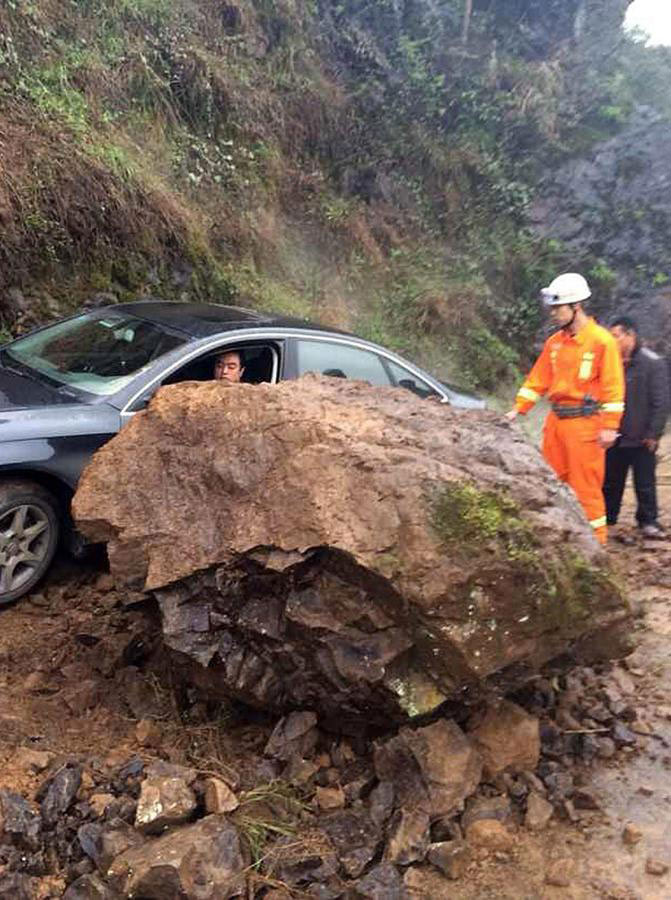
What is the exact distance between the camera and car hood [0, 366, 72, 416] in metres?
4.21

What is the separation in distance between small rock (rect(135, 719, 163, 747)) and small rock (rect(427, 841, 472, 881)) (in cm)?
118

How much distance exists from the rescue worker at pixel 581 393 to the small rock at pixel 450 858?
2485mm

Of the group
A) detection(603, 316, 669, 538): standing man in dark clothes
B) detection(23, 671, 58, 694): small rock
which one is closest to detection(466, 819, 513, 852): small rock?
detection(23, 671, 58, 694): small rock

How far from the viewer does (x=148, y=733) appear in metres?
3.39

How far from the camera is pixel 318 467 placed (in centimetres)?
340

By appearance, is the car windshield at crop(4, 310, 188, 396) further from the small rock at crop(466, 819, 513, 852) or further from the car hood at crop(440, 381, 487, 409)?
the small rock at crop(466, 819, 513, 852)

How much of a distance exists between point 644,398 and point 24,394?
4.28m

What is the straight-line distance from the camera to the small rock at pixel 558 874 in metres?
2.91

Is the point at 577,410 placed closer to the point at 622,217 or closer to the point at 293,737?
the point at 293,737

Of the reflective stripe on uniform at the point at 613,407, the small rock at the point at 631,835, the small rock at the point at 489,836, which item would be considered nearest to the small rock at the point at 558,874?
the small rock at the point at 489,836

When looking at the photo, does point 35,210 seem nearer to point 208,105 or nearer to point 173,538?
point 208,105

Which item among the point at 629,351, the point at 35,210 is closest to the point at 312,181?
the point at 35,210

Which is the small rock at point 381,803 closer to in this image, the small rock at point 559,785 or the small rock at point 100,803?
the small rock at point 559,785

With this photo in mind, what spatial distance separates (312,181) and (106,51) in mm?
3154
